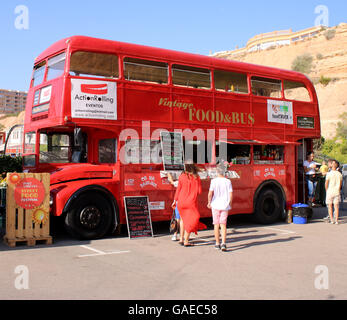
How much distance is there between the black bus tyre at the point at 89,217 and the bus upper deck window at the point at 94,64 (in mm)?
2659

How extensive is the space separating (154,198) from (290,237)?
10.8 feet

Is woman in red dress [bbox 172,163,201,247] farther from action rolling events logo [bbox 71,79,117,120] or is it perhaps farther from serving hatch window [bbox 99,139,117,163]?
action rolling events logo [bbox 71,79,117,120]

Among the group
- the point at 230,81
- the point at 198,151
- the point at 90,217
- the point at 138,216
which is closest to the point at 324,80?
the point at 230,81

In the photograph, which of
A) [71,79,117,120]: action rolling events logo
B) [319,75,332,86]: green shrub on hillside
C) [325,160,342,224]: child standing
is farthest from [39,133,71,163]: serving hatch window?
[319,75,332,86]: green shrub on hillside

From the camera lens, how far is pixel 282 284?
5793 mm

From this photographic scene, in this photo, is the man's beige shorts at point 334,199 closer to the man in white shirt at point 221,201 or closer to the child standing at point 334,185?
the child standing at point 334,185

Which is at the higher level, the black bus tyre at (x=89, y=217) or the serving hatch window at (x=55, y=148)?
the serving hatch window at (x=55, y=148)

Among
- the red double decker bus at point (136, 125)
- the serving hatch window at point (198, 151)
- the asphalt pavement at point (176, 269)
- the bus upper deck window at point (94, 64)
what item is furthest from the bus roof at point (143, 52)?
the asphalt pavement at point (176, 269)

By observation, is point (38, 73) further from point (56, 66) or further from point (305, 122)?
point (305, 122)

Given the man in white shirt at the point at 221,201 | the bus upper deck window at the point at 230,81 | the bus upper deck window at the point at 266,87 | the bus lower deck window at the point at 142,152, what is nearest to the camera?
the man in white shirt at the point at 221,201

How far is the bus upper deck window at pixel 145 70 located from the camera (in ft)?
32.2

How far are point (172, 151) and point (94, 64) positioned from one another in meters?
2.68

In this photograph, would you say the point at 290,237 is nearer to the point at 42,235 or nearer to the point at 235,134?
the point at 235,134

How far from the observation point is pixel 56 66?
948 cm
